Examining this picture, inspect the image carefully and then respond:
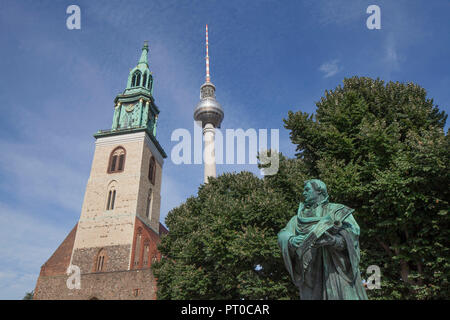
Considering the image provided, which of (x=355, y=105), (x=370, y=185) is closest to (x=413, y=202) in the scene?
(x=370, y=185)

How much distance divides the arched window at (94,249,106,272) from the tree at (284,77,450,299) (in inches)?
1097

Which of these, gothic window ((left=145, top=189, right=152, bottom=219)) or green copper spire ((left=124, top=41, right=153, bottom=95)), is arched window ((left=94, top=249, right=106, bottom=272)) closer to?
gothic window ((left=145, top=189, right=152, bottom=219))

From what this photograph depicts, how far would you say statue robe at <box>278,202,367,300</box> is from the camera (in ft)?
13.0

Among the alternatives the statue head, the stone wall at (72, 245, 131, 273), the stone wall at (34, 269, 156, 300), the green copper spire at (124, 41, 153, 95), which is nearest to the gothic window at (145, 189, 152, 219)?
the stone wall at (72, 245, 131, 273)

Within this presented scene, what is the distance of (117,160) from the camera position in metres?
41.3

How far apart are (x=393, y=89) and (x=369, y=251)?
290 inches

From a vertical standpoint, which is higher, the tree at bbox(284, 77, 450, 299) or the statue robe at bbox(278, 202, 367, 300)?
the tree at bbox(284, 77, 450, 299)

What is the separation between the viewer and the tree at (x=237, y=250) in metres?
14.1

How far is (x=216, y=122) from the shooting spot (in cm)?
5181

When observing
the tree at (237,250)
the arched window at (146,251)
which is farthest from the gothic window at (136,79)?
the tree at (237,250)

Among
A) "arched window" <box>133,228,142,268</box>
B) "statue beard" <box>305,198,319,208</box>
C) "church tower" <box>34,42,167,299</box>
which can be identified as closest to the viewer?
"statue beard" <box>305,198,319,208</box>

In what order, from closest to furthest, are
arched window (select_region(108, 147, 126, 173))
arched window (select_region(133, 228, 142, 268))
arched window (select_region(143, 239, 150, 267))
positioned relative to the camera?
arched window (select_region(133, 228, 142, 268))
arched window (select_region(143, 239, 150, 267))
arched window (select_region(108, 147, 126, 173))

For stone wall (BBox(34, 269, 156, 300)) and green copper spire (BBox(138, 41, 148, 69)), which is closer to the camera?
stone wall (BBox(34, 269, 156, 300))
